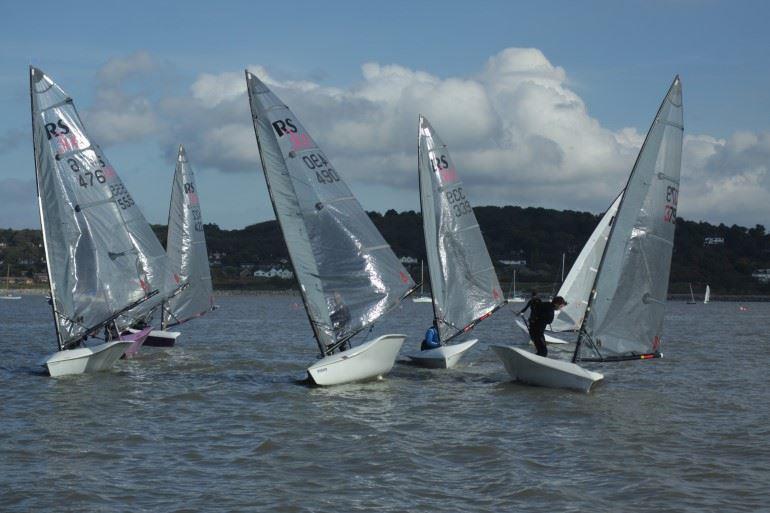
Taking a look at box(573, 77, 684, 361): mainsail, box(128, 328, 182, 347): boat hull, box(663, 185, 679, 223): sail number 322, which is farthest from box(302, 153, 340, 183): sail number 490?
box(128, 328, 182, 347): boat hull

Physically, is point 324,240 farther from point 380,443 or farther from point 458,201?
point 380,443

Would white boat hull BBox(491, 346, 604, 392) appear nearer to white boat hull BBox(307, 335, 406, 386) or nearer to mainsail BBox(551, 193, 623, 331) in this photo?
white boat hull BBox(307, 335, 406, 386)

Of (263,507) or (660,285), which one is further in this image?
(660,285)

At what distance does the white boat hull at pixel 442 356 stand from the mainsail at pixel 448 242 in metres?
0.71

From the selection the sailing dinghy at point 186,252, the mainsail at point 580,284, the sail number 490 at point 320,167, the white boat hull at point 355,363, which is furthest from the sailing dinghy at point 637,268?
the sailing dinghy at point 186,252

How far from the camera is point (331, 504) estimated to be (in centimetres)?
1150

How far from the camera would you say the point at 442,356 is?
78.7ft

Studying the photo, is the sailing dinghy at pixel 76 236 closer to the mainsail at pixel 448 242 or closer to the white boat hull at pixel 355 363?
the white boat hull at pixel 355 363

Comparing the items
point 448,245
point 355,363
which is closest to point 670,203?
point 355,363

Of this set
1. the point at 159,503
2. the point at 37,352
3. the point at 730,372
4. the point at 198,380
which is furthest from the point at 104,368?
the point at 730,372

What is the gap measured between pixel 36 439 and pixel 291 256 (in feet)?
23.3

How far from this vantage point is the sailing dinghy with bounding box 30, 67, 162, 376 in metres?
22.7

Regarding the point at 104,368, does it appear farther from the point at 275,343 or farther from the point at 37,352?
the point at 275,343

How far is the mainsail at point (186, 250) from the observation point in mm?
33906
